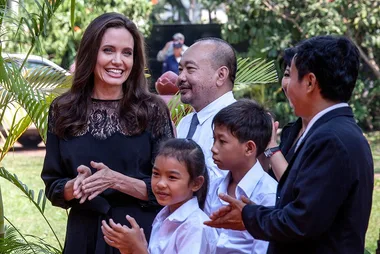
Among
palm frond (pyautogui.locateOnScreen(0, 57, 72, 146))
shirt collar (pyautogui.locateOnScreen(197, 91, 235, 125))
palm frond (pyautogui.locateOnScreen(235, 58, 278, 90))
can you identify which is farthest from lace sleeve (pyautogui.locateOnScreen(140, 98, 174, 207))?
palm frond (pyautogui.locateOnScreen(235, 58, 278, 90))

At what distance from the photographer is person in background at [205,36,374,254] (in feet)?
9.56

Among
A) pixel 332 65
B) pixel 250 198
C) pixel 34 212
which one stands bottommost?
pixel 34 212

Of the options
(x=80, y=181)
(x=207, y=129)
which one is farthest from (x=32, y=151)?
(x=80, y=181)

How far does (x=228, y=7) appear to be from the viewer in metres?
16.1

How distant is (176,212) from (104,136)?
550mm

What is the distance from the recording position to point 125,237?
362cm

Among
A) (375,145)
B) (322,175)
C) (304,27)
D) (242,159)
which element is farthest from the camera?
(375,145)

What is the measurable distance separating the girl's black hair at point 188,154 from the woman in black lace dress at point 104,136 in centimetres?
22

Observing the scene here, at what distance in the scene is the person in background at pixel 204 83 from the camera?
15.5ft

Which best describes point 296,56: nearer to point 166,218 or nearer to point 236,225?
point 236,225

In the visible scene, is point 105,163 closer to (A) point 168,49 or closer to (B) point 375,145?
(B) point 375,145

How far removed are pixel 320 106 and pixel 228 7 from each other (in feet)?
43.2

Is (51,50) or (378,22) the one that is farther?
(51,50)

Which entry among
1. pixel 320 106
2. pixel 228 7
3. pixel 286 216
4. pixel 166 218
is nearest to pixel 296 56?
pixel 320 106
